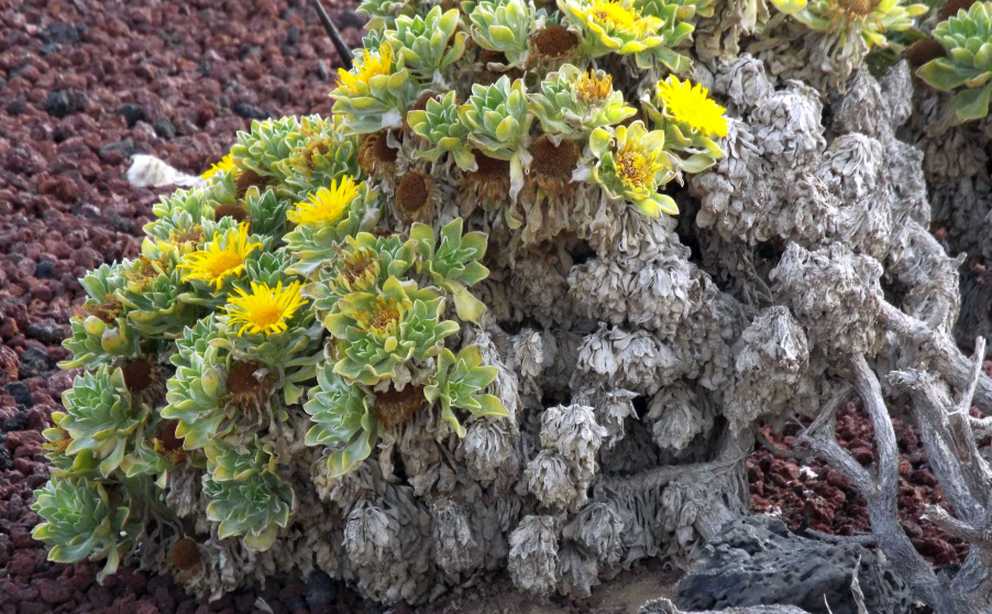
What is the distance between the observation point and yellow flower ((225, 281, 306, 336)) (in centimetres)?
288

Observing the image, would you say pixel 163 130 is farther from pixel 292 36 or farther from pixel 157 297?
pixel 157 297

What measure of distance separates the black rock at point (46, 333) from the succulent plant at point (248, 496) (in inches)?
51.9

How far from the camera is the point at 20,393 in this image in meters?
3.86

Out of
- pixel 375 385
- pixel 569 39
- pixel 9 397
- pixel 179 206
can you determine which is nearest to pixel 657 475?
pixel 375 385

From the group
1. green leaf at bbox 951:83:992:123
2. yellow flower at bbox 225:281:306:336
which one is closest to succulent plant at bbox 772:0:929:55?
green leaf at bbox 951:83:992:123

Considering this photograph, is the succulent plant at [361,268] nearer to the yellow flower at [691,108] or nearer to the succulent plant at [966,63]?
the yellow flower at [691,108]

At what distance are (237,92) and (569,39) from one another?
9.08ft

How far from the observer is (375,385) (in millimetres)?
2842

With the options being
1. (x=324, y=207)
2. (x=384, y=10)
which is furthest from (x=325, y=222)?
(x=384, y=10)

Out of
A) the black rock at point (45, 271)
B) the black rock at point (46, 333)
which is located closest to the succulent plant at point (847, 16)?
the black rock at point (46, 333)

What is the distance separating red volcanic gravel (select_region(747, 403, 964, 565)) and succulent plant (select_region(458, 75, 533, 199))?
1.12 m

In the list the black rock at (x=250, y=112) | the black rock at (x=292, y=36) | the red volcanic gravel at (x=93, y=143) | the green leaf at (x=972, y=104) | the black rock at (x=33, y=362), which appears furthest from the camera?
the black rock at (x=292, y=36)

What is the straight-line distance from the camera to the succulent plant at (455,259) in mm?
2914

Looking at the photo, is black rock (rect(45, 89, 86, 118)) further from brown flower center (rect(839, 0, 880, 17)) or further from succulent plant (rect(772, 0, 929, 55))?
brown flower center (rect(839, 0, 880, 17))
